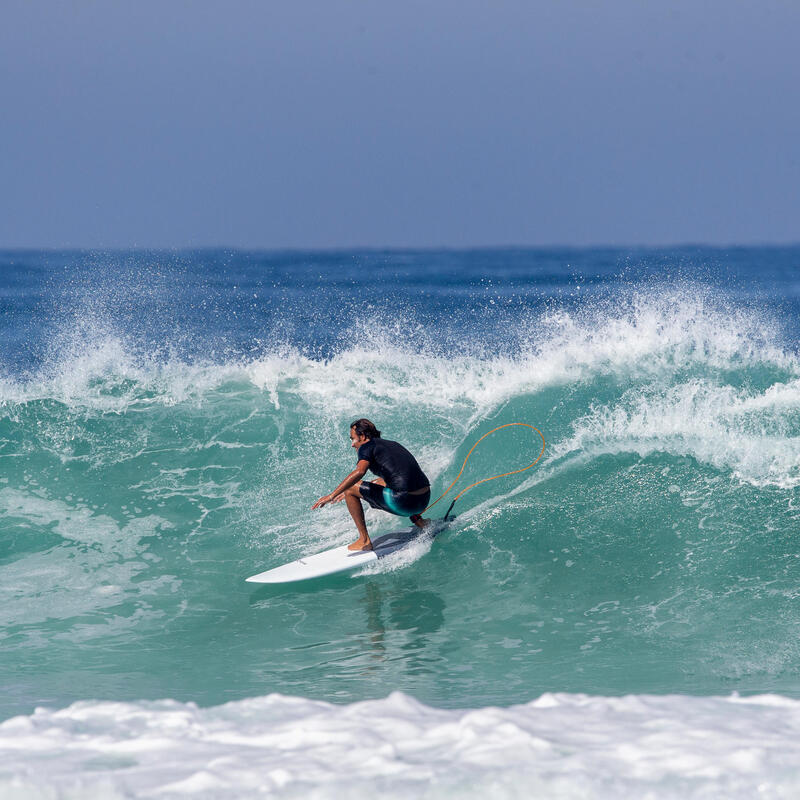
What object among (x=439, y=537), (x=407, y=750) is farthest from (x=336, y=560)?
(x=407, y=750)

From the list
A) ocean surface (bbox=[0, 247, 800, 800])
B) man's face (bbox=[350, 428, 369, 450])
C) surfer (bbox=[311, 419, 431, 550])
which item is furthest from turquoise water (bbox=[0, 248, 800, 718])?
man's face (bbox=[350, 428, 369, 450])

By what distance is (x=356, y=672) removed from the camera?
6188mm

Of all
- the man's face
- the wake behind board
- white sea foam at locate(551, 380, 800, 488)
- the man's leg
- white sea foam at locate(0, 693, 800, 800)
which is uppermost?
the man's face

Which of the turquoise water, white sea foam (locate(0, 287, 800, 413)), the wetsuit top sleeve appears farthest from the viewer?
white sea foam (locate(0, 287, 800, 413))

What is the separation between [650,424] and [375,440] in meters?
3.59

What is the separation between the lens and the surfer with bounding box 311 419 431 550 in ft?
26.7

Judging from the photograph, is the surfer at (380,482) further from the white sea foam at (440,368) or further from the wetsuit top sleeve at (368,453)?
the white sea foam at (440,368)

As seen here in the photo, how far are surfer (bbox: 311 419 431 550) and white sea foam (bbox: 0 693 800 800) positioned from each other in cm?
310

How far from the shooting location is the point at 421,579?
8023 mm

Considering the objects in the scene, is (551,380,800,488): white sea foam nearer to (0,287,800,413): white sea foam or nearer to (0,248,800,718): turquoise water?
(0,248,800,718): turquoise water

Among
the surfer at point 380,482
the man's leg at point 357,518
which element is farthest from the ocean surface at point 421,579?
the surfer at point 380,482

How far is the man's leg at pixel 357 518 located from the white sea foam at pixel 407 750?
3050mm

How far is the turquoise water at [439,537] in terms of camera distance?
637 centimetres

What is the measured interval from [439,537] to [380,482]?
0.83 metres
